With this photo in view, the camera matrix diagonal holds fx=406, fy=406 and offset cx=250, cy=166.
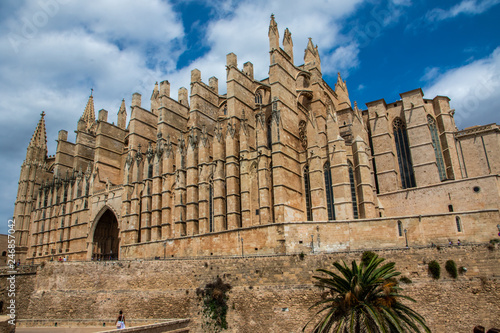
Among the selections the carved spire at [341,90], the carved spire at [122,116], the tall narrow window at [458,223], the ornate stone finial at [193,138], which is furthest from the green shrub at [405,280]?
the carved spire at [122,116]

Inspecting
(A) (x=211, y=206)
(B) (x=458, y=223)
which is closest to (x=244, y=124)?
(A) (x=211, y=206)

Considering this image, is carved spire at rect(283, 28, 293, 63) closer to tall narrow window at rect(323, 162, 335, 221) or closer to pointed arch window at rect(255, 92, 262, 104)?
pointed arch window at rect(255, 92, 262, 104)

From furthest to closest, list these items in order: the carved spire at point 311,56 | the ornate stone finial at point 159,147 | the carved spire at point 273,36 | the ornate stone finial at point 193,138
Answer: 1. the carved spire at point 311,56
2. the ornate stone finial at point 159,147
3. the ornate stone finial at point 193,138
4. the carved spire at point 273,36

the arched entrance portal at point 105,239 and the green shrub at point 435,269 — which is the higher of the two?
the arched entrance portal at point 105,239

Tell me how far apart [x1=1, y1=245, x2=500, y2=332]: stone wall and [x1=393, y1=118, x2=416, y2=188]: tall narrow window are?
40.1 feet

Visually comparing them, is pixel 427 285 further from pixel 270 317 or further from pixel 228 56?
pixel 228 56

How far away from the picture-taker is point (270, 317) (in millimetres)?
17109

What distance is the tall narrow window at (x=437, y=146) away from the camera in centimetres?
2758

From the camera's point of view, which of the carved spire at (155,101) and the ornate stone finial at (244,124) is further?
the carved spire at (155,101)

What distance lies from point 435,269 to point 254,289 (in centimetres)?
756

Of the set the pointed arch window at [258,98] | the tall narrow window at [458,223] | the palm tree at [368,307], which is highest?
the pointed arch window at [258,98]

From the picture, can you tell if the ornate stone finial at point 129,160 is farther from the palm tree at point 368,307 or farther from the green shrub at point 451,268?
the green shrub at point 451,268

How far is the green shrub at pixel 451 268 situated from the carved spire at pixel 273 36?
17582 millimetres

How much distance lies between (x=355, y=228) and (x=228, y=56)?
16.2 meters
